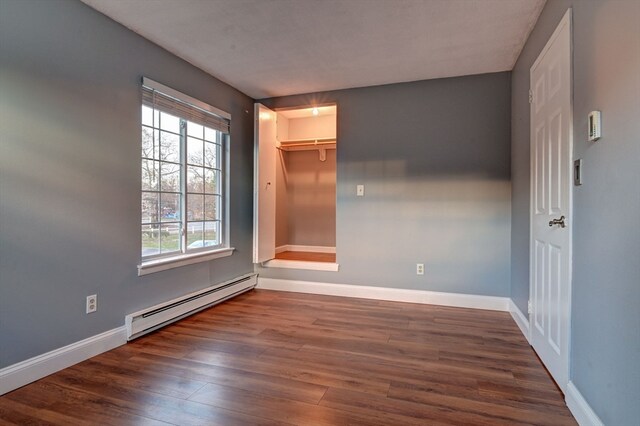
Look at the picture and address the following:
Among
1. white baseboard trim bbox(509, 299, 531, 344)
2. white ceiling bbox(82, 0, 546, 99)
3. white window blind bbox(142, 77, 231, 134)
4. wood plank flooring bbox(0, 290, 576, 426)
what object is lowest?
wood plank flooring bbox(0, 290, 576, 426)

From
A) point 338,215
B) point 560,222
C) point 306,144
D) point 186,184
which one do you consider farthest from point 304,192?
point 560,222

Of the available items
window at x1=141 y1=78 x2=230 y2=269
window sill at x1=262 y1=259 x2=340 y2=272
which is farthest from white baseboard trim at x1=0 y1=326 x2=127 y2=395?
window sill at x1=262 y1=259 x2=340 y2=272

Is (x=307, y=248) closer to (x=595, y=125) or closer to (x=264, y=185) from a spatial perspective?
(x=264, y=185)

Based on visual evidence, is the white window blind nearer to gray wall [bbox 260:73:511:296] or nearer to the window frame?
the window frame

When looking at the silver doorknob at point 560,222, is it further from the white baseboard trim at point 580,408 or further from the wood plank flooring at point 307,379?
the wood plank flooring at point 307,379

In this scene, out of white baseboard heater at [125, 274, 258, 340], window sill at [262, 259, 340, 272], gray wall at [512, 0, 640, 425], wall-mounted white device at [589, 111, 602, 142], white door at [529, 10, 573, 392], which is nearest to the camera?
gray wall at [512, 0, 640, 425]

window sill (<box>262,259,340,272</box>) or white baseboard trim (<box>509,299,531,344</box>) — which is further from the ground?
window sill (<box>262,259,340,272</box>)

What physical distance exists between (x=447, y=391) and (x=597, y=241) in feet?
3.57

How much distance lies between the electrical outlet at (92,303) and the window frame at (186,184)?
0.38m

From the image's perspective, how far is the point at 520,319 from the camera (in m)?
2.83

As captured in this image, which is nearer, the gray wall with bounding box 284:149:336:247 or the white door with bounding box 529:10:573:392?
the white door with bounding box 529:10:573:392

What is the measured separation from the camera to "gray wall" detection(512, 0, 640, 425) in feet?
3.88

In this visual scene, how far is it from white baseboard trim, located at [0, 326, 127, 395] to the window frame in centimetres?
51

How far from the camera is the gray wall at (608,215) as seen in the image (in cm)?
118
